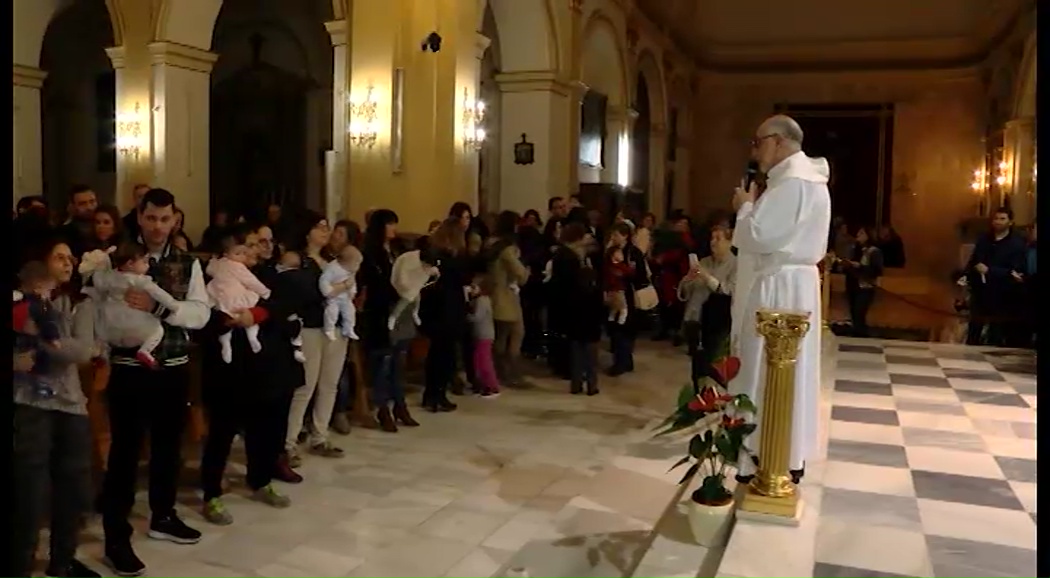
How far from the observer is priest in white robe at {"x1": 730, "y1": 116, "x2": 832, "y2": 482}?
444 centimetres

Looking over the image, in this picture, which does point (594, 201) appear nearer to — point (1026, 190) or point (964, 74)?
point (1026, 190)

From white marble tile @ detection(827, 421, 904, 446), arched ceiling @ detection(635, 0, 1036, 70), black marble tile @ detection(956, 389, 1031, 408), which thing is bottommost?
white marble tile @ detection(827, 421, 904, 446)

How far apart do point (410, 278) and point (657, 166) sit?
48.0 ft

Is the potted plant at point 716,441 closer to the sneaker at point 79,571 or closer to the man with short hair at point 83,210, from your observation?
the sneaker at point 79,571

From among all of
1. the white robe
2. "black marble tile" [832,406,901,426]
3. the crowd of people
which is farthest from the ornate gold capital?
"black marble tile" [832,406,901,426]

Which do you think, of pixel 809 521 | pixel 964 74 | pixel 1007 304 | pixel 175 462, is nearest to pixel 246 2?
pixel 1007 304

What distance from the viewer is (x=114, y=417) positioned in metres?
4.08

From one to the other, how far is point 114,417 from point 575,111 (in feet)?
→ 35.7

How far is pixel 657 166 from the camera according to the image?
68.0 feet

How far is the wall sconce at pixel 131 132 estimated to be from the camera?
11.4 m

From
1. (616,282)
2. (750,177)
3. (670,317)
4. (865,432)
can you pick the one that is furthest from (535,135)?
(750,177)

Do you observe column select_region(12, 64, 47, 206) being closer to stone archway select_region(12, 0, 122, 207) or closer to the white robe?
stone archway select_region(12, 0, 122, 207)

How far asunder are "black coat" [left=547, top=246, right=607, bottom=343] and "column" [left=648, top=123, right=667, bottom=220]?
12.4 meters

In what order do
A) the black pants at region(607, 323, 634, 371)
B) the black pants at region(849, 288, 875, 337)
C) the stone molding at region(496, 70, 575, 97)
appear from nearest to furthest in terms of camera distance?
1. the black pants at region(607, 323, 634, 371)
2. the black pants at region(849, 288, 875, 337)
3. the stone molding at region(496, 70, 575, 97)
